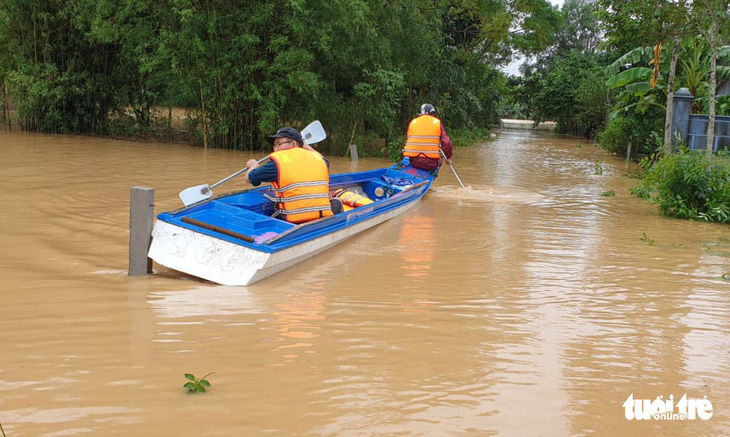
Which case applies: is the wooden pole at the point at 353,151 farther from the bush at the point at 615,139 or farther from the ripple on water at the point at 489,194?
the bush at the point at 615,139

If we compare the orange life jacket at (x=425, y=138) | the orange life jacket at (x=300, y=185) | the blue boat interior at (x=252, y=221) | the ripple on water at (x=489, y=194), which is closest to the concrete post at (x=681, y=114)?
the ripple on water at (x=489, y=194)

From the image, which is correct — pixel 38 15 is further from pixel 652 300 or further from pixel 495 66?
pixel 495 66

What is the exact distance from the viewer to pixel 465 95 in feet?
89.2

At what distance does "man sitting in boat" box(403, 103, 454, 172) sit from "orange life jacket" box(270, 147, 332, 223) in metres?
5.00

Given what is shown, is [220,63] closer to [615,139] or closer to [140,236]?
[140,236]

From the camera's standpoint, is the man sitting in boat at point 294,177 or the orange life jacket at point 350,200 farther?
the orange life jacket at point 350,200

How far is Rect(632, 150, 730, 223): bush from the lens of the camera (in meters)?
10.1

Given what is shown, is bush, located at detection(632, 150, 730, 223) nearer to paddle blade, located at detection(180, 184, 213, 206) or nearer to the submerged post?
paddle blade, located at detection(180, 184, 213, 206)

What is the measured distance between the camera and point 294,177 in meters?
6.62

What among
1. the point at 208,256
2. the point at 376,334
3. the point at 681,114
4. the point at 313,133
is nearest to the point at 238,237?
the point at 208,256

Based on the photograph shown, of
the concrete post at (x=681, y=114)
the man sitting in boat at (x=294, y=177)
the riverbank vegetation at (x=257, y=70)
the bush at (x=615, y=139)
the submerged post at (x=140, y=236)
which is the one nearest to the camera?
the submerged post at (x=140, y=236)

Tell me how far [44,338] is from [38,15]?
17.2m

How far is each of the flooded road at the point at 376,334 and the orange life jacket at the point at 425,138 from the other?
Answer: 109 inches

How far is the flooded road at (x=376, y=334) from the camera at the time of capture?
134 inches
